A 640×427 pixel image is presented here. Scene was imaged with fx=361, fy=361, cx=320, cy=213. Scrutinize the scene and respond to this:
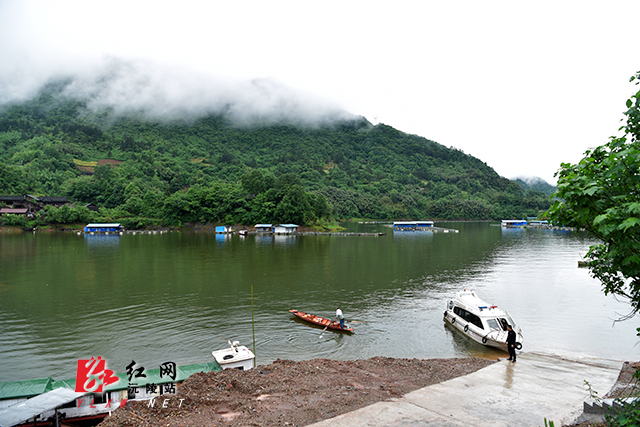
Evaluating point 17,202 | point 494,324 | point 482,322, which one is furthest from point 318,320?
point 17,202

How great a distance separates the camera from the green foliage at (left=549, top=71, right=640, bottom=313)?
22.5 ft

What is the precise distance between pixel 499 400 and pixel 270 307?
20569mm

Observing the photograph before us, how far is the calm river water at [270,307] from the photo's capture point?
Result: 21.7 m

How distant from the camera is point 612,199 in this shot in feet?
24.8

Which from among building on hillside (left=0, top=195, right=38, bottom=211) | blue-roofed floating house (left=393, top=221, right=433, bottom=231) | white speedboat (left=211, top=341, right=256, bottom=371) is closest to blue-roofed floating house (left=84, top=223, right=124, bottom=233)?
building on hillside (left=0, top=195, right=38, bottom=211)

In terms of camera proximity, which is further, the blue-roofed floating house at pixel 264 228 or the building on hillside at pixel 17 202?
the building on hillside at pixel 17 202

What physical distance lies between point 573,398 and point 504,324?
31.7 ft

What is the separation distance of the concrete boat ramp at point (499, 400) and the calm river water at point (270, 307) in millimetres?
5275

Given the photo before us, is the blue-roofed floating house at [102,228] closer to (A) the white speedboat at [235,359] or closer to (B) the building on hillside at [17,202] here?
(B) the building on hillside at [17,202]

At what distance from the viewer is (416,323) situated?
88.3 feet

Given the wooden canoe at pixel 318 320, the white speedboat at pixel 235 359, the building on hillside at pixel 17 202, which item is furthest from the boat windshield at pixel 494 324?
the building on hillside at pixel 17 202

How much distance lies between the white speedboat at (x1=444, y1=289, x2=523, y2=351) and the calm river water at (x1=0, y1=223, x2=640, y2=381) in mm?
710

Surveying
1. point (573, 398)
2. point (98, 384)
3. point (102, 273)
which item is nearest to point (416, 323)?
point (573, 398)

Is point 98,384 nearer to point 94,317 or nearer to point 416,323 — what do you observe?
point 94,317
